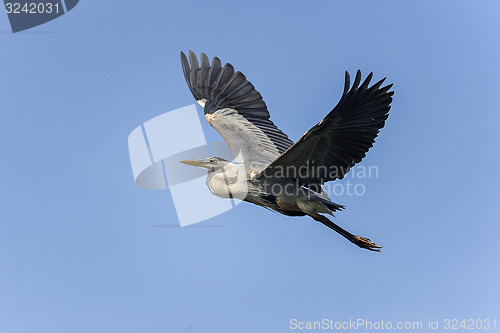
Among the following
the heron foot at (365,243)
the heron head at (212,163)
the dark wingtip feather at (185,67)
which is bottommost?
the heron foot at (365,243)

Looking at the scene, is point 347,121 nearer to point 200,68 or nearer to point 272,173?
point 272,173

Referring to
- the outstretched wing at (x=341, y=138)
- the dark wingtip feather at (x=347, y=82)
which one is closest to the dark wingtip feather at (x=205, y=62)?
the outstretched wing at (x=341, y=138)

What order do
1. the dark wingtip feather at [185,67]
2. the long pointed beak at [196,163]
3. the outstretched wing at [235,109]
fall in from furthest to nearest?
the dark wingtip feather at [185,67] → the outstretched wing at [235,109] → the long pointed beak at [196,163]

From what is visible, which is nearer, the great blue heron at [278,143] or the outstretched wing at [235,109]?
the great blue heron at [278,143]

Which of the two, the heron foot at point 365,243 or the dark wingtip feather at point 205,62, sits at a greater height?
the dark wingtip feather at point 205,62

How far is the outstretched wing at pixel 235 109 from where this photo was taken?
387 inches

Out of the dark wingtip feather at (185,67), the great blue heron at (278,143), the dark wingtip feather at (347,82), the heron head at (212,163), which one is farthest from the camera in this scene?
the dark wingtip feather at (185,67)

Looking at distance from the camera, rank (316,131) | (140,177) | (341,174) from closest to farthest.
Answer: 1. (316,131)
2. (341,174)
3. (140,177)

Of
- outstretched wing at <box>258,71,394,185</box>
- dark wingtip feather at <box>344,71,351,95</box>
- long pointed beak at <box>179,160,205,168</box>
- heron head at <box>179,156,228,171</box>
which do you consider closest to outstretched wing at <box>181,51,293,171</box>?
heron head at <box>179,156,228,171</box>

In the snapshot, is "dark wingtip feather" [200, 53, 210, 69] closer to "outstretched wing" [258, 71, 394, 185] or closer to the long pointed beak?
the long pointed beak

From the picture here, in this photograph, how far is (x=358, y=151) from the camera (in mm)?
7957

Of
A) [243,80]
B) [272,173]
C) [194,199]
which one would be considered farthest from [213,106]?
[272,173]

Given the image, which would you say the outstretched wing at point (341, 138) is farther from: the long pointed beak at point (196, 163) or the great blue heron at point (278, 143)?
the long pointed beak at point (196, 163)

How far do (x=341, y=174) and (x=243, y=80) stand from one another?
3421 mm
